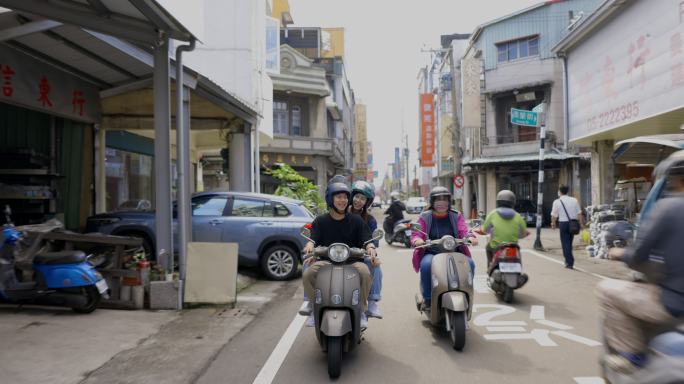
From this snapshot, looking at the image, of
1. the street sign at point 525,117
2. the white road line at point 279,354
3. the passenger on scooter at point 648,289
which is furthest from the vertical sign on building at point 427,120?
the passenger on scooter at point 648,289

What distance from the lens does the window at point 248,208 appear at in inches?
399

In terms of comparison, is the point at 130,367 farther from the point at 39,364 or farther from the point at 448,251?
the point at 448,251

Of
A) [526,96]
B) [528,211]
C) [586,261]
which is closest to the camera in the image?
[586,261]

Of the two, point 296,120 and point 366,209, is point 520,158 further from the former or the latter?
point 366,209

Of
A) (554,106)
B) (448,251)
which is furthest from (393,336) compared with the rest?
(554,106)

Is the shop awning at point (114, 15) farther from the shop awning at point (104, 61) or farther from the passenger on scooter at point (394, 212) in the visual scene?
the passenger on scooter at point (394, 212)

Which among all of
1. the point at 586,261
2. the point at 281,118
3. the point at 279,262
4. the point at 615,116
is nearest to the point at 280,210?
the point at 279,262

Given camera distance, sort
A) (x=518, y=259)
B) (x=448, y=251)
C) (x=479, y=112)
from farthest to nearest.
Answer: (x=479, y=112) < (x=518, y=259) < (x=448, y=251)

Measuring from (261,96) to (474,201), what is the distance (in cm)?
2284

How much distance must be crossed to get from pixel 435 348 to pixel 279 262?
5000 mm

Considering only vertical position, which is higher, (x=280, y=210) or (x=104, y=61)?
(x=104, y=61)

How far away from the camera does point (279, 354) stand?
536 centimetres

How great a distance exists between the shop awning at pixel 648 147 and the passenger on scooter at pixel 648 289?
506 centimetres

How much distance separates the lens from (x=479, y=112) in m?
31.1
